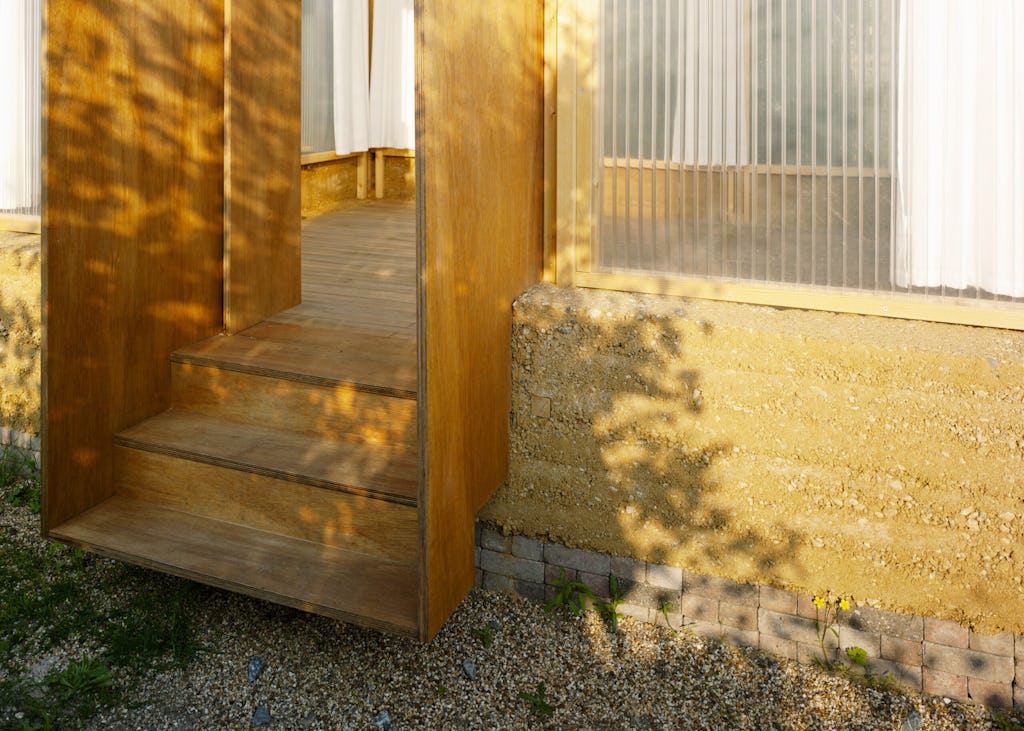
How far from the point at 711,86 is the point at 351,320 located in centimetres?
168

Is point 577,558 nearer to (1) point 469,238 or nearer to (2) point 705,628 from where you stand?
(2) point 705,628

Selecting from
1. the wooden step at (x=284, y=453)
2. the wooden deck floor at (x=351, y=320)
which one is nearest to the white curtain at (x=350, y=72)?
the wooden deck floor at (x=351, y=320)

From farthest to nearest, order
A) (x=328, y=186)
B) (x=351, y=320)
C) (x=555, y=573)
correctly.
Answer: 1. (x=328, y=186)
2. (x=351, y=320)
3. (x=555, y=573)

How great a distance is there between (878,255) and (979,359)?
40cm

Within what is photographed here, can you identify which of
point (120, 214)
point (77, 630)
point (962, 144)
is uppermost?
point (962, 144)

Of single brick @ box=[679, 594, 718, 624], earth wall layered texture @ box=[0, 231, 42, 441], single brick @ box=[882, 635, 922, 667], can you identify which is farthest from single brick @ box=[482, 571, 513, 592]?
earth wall layered texture @ box=[0, 231, 42, 441]

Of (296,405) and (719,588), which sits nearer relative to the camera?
(719,588)

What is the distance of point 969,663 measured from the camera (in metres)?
2.54

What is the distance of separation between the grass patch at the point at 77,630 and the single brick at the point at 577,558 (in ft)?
3.73

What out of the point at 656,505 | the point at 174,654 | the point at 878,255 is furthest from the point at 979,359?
the point at 174,654

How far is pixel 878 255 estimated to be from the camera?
103 inches

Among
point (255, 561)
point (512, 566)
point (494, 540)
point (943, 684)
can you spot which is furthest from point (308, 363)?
point (943, 684)

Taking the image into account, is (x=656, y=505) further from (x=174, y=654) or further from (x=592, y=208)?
(x=174, y=654)

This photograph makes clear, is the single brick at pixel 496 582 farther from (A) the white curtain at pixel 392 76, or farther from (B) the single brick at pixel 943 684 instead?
(A) the white curtain at pixel 392 76
